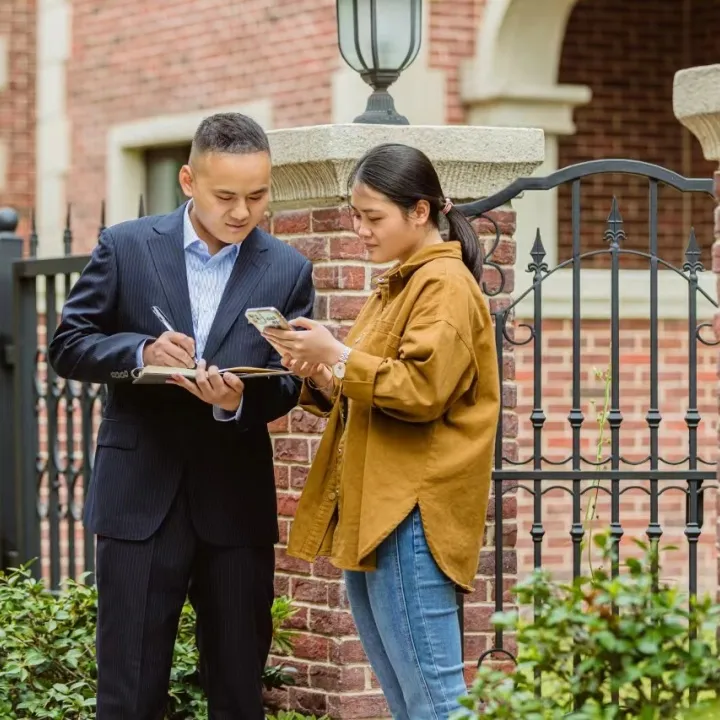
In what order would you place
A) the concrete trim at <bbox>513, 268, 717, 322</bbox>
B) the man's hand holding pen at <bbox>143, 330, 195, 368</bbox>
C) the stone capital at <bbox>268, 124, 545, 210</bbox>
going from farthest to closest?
1. the concrete trim at <bbox>513, 268, 717, 322</bbox>
2. the stone capital at <bbox>268, 124, 545, 210</bbox>
3. the man's hand holding pen at <bbox>143, 330, 195, 368</bbox>

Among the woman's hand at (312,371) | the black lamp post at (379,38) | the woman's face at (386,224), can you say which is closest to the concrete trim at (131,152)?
the black lamp post at (379,38)

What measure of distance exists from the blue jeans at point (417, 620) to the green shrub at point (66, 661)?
1285 mm

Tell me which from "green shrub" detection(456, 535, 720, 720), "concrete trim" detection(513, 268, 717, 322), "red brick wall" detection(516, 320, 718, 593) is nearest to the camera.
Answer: "green shrub" detection(456, 535, 720, 720)

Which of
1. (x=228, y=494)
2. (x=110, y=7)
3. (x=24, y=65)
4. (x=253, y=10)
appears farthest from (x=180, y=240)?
(x=24, y=65)

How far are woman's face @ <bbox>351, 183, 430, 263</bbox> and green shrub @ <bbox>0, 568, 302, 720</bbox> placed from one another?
5.23 ft

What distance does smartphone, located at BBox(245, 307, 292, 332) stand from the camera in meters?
3.63

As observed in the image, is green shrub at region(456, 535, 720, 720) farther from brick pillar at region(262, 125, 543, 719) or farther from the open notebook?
brick pillar at region(262, 125, 543, 719)

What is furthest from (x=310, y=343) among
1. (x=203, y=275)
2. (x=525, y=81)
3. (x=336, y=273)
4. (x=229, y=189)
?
(x=525, y=81)

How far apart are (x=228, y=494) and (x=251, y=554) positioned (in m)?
0.17

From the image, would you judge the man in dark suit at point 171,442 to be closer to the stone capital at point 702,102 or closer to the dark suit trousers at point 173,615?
the dark suit trousers at point 173,615

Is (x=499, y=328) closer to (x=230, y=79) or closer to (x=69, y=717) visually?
(x=69, y=717)

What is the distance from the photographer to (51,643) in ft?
17.0

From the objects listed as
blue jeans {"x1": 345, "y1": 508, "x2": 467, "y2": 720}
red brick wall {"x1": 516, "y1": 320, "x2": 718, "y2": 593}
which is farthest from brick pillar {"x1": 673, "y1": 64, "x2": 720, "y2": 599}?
red brick wall {"x1": 516, "y1": 320, "x2": 718, "y2": 593}

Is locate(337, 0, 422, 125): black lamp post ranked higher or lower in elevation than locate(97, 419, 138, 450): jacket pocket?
higher
